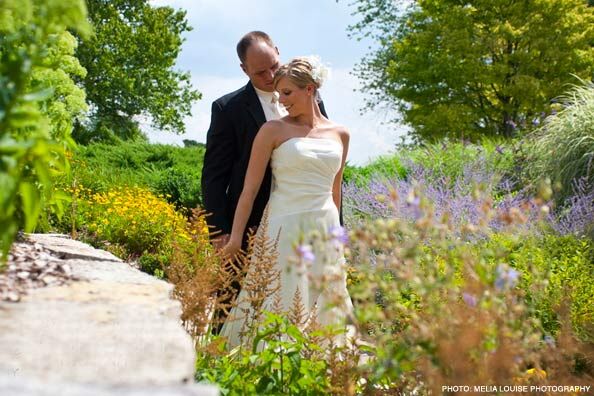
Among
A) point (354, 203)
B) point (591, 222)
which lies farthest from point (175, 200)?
point (591, 222)

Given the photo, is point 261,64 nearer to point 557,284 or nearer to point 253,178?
point 253,178

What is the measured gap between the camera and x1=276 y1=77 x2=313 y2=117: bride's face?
425cm

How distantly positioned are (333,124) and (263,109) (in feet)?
1.72

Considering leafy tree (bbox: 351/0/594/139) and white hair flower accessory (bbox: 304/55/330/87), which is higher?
leafy tree (bbox: 351/0/594/139)

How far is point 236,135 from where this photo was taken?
480 centimetres

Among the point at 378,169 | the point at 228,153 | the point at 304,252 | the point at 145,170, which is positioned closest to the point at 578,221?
the point at 228,153

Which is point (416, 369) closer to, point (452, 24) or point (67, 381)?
point (67, 381)

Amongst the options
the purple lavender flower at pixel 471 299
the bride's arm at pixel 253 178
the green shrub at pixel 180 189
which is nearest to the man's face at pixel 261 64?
the bride's arm at pixel 253 178

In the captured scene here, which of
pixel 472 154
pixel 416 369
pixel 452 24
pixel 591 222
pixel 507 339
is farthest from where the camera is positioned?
pixel 452 24

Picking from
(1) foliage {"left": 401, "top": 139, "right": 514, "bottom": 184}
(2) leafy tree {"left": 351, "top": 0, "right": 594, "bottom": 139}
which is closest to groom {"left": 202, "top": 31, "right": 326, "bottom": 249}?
(1) foliage {"left": 401, "top": 139, "right": 514, "bottom": 184}

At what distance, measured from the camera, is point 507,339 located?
2.20 m

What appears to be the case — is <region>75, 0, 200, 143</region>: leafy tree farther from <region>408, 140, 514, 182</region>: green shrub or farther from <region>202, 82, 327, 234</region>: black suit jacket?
<region>202, 82, 327, 234</region>: black suit jacket

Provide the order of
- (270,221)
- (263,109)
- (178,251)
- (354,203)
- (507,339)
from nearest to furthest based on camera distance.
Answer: (507,339) < (178,251) < (270,221) < (263,109) < (354,203)

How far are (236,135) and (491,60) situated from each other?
18.6 m
